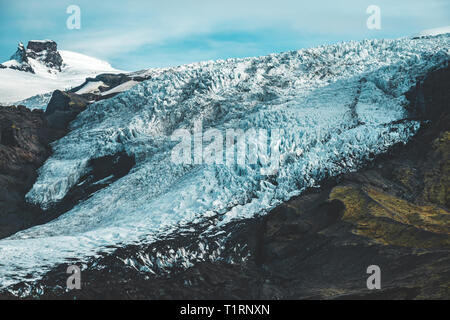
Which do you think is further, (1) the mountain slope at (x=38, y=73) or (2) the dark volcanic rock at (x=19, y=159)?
(1) the mountain slope at (x=38, y=73)

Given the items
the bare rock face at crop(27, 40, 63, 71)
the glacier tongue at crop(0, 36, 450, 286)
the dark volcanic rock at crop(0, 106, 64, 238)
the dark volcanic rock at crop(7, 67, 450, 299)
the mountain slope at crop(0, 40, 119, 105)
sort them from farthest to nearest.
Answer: the bare rock face at crop(27, 40, 63, 71), the mountain slope at crop(0, 40, 119, 105), the dark volcanic rock at crop(0, 106, 64, 238), the glacier tongue at crop(0, 36, 450, 286), the dark volcanic rock at crop(7, 67, 450, 299)

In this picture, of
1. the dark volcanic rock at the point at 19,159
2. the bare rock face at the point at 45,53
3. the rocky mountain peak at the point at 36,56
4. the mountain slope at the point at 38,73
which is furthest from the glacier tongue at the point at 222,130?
the bare rock face at the point at 45,53

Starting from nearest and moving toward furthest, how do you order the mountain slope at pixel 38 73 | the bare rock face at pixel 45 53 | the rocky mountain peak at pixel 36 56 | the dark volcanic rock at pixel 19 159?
the dark volcanic rock at pixel 19 159
the mountain slope at pixel 38 73
the rocky mountain peak at pixel 36 56
the bare rock face at pixel 45 53

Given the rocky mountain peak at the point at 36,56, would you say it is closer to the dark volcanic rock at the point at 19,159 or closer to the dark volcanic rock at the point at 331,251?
the dark volcanic rock at the point at 19,159

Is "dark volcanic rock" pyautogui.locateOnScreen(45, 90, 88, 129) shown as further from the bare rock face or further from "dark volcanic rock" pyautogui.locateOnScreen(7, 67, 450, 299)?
the bare rock face

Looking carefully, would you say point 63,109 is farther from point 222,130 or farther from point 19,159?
point 222,130

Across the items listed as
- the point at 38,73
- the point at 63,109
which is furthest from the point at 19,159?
the point at 38,73

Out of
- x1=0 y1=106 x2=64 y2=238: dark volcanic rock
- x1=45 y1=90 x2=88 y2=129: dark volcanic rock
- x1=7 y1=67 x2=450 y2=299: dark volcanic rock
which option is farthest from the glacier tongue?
x1=45 y1=90 x2=88 y2=129: dark volcanic rock
